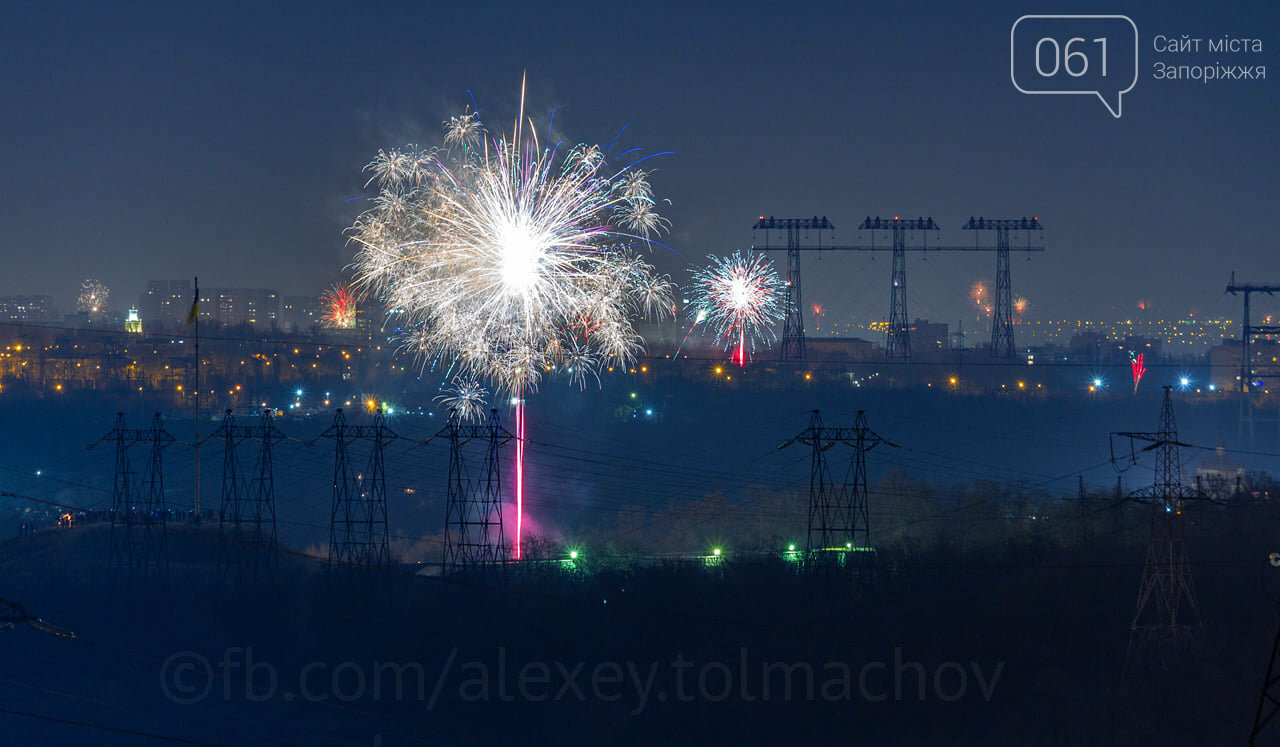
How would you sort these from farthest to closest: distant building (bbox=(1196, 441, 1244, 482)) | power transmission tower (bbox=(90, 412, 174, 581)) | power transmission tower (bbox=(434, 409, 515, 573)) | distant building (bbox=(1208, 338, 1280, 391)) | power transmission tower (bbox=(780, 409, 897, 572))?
distant building (bbox=(1208, 338, 1280, 391)) → distant building (bbox=(1196, 441, 1244, 482)) → power transmission tower (bbox=(90, 412, 174, 581)) → power transmission tower (bbox=(434, 409, 515, 573)) → power transmission tower (bbox=(780, 409, 897, 572))

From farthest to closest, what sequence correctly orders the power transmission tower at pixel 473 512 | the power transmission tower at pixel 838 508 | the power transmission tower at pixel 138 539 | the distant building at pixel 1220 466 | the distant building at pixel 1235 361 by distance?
the distant building at pixel 1235 361 → the distant building at pixel 1220 466 → the power transmission tower at pixel 138 539 → the power transmission tower at pixel 473 512 → the power transmission tower at pixel 838 508

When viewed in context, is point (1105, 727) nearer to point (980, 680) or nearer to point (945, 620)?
point (980, 680)

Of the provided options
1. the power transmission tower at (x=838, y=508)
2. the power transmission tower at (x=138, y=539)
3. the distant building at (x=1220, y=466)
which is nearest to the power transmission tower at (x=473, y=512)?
the power transmission tower at (x=838, y=508)

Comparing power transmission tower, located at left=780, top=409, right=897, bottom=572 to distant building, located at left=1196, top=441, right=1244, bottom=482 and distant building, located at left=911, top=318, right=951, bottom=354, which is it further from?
distant building, located at left=911, top=318, right=951, bottom=354

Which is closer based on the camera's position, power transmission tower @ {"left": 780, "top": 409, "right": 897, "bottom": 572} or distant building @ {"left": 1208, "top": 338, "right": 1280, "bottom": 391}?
power transmission tower @ {"left": 780, "top": 409, "right": 897, "bottom": 572}

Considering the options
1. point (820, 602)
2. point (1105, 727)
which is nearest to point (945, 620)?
point (820, 602)

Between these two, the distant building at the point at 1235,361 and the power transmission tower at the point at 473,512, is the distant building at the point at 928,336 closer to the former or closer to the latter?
the distant building at the point at 1235,361

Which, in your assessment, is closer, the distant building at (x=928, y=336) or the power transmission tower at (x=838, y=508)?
the power transmission tower at (x=838, y=508)

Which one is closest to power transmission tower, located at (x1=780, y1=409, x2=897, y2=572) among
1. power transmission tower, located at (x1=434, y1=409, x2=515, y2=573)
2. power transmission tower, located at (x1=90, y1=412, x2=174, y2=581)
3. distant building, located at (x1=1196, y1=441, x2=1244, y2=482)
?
power transmission tower, located at (x1=434, y1=409, x2=515, y2=573)
